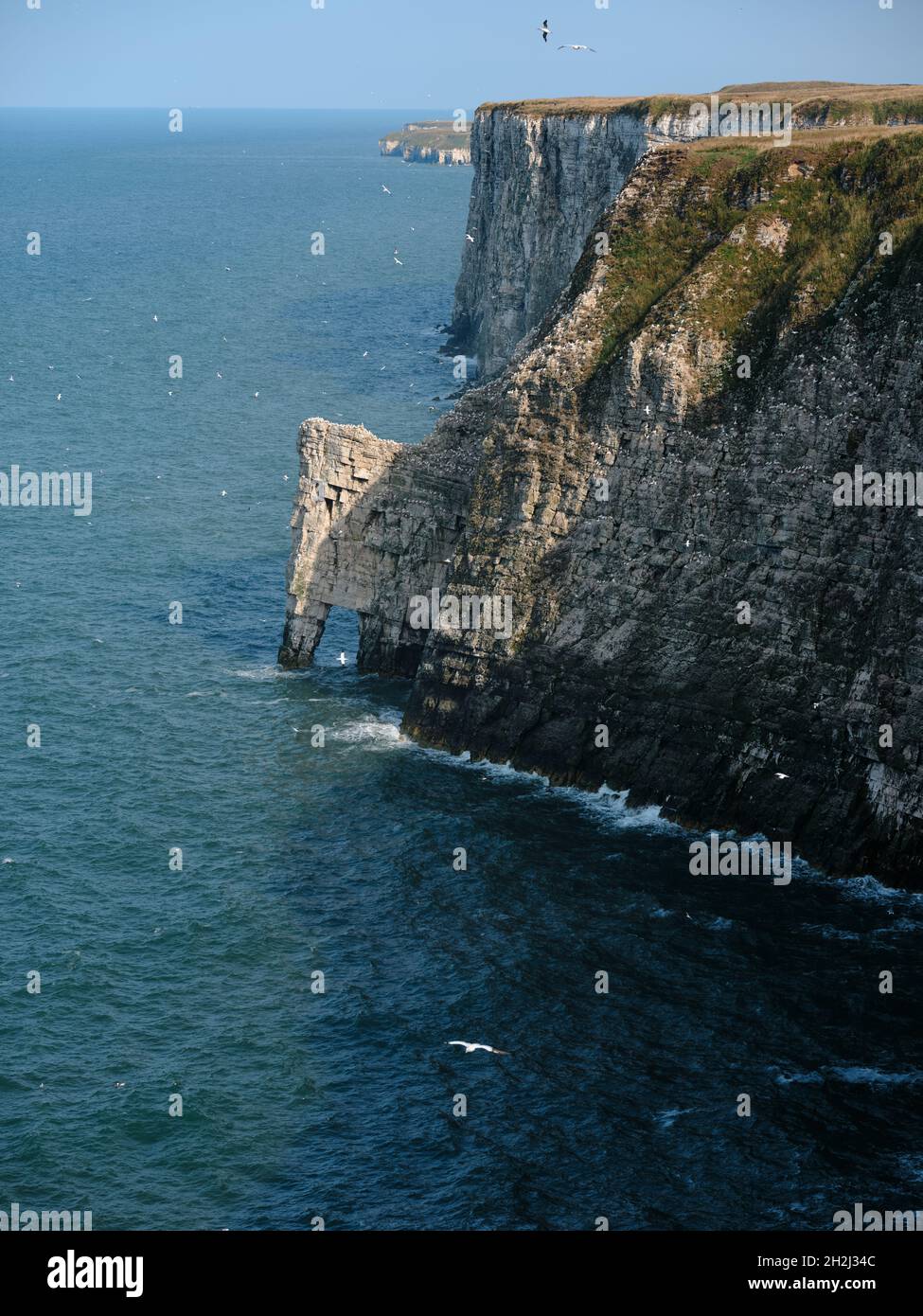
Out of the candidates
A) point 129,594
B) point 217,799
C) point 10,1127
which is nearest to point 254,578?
point 129,594

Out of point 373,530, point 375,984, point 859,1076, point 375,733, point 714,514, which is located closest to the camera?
point 859,1076

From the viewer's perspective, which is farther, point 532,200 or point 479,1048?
point 532,200

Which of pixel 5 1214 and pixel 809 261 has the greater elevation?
pixel 809 261

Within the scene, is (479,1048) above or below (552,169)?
below

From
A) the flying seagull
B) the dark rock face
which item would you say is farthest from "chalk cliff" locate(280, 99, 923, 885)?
the dark rock face

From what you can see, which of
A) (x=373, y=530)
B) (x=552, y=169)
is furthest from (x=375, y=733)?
(x=552, y=169)

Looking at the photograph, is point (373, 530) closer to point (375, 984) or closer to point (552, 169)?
point (375, 984)
